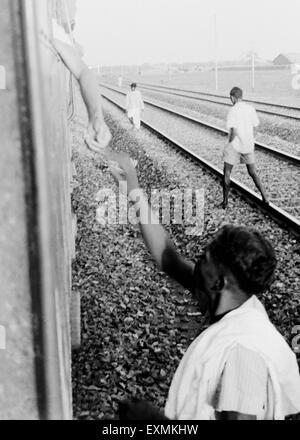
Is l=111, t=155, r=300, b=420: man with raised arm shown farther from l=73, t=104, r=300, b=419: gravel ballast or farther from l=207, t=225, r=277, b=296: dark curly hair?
l=73, t=104, r=300, b=419: gravel ballast

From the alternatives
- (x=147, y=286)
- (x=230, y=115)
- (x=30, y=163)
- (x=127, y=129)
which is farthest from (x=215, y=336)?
(x=127, y=129)

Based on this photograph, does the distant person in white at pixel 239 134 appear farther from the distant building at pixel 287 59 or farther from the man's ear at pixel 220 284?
the distant building at pixel 287 59

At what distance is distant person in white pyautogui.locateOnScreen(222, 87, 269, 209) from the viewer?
361 inches

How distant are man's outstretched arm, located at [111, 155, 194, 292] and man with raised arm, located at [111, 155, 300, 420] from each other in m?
0.41

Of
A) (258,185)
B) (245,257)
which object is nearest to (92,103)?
(245,257)

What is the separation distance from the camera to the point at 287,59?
97562mm

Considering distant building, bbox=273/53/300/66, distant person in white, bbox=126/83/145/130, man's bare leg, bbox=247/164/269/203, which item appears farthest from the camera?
distant building, bbox=273/53/300/66

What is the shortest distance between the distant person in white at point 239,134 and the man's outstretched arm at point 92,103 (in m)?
7.23

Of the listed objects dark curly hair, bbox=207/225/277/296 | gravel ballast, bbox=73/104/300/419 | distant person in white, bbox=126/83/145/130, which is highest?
distant person in white, bbox=126/83/145/130

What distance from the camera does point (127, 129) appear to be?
857 inches
